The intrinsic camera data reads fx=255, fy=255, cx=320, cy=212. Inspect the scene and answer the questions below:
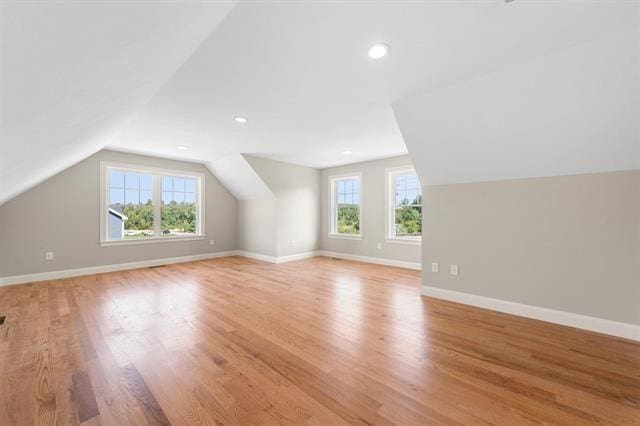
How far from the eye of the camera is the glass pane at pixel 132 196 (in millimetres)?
5230

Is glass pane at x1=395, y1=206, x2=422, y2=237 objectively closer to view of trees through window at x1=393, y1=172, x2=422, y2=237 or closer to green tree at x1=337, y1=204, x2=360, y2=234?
view of trees through window at x1=393, y1=172, x2=422, y2=237

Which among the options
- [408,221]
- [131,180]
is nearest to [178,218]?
[131,180]

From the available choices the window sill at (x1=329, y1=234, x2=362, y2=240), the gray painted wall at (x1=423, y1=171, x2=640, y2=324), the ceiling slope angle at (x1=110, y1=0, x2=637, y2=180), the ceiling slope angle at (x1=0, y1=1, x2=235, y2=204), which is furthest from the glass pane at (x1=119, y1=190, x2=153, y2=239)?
the gray painted wall at (x1=423, y1=171, x2=640, y2=324)

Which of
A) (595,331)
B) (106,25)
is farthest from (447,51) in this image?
(595,331)

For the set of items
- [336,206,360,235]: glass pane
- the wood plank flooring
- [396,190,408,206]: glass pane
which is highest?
[396,190,408,206]: glass pane

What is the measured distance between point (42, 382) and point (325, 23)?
3.00 metres

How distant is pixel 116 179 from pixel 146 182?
52cm

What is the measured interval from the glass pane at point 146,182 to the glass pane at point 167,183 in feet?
0.76

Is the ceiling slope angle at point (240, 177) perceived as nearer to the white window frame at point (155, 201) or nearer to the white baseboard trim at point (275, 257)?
the white window frame at point (155, 201)

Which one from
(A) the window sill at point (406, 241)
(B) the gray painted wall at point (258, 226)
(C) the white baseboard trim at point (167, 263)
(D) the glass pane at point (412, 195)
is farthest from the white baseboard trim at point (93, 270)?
(D) the glass pane at point (412, 195)

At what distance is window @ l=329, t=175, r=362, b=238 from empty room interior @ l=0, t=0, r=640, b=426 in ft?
6.16

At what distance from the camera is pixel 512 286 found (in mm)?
2895

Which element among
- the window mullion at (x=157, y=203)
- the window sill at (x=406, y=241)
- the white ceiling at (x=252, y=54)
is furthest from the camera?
the window mullion at (x=157, y=203)

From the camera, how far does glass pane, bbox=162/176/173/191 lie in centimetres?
573
